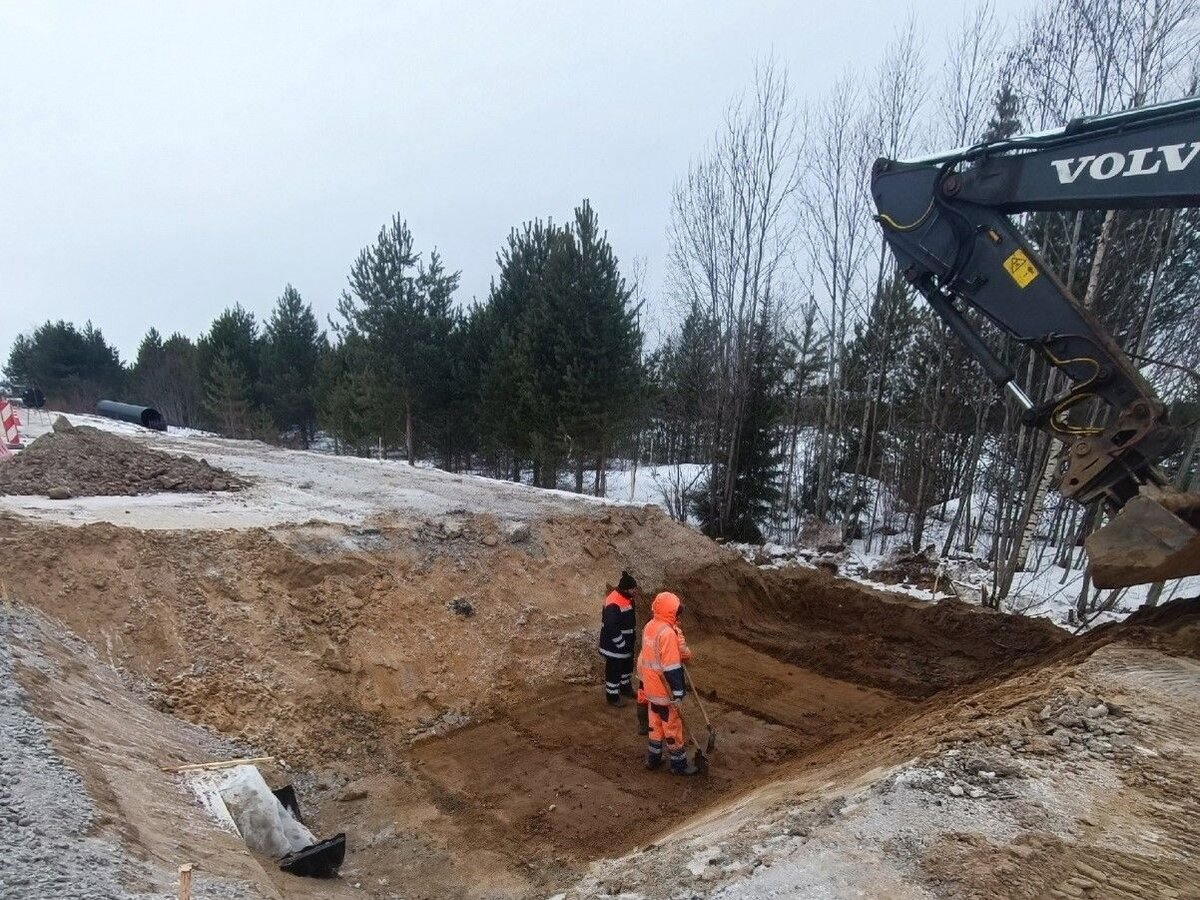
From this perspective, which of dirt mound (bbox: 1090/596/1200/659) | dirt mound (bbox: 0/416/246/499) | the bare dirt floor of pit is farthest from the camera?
dirt mound (bbox: 0/416/246/499)

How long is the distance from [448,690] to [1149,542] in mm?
6410

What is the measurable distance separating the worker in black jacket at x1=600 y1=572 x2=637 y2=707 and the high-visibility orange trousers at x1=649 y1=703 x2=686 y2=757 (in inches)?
48.2

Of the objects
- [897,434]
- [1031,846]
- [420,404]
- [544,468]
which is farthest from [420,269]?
[1031,846]

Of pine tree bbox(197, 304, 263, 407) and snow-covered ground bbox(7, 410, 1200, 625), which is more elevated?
pine tree bbox(197, 304, 263, 407)

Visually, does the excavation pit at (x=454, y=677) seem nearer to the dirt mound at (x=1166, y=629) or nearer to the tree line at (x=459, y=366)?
the dirt mound at (x=1166, y=629)

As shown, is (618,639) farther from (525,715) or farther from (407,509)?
(407,509)

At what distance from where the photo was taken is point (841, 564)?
1243cm

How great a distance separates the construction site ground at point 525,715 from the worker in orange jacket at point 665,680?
0.21 meters

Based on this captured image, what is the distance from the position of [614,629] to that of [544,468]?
12080 millimetres

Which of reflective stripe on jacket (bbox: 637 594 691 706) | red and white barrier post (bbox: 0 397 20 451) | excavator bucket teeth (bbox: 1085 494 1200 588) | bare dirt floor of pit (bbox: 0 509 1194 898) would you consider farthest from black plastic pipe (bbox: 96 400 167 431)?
excavator bucket teeth (bbox: 1085 494 1200 588)

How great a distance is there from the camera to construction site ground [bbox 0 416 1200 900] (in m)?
3.18

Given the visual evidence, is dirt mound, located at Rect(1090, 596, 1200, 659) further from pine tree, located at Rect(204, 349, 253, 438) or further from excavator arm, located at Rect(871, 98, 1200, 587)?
pine tree, located at Rect(204, 349, 253, 438)

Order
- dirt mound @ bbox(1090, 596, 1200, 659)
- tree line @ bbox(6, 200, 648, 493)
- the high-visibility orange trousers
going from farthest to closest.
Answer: tree line @ bbox(6, 200, 648, 493) → the high-visibility orange trousers → dirt mound @ bbox(1090, 596, 1200, 659)

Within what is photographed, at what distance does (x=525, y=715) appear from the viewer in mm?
7156
